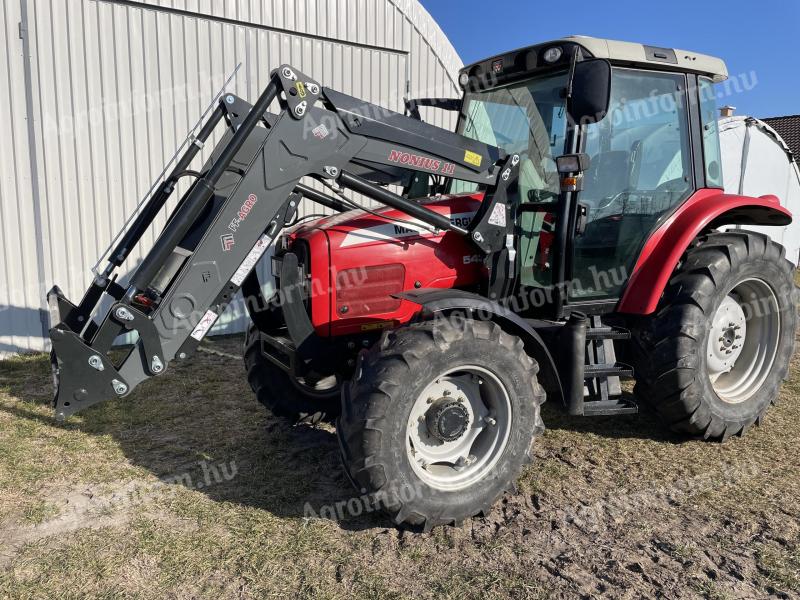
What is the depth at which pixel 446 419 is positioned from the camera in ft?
10.0

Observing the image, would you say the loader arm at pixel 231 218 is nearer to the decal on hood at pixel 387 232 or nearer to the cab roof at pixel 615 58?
the decal on hood at pixel 387 232

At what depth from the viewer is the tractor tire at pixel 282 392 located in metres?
4.14

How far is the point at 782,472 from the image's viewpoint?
3633mm

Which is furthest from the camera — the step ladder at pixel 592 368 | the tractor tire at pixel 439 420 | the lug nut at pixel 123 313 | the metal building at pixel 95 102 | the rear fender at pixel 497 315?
the metal building at pixel 95 102

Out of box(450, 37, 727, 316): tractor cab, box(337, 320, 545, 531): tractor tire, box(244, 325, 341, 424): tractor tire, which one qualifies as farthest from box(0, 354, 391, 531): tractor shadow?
box(450, 37, 727, 316): tractor cab

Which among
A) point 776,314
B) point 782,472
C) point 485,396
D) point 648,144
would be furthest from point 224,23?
point 782,472

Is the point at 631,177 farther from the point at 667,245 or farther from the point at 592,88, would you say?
the point at 592,88

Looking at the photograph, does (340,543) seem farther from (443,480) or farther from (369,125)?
(369,125)

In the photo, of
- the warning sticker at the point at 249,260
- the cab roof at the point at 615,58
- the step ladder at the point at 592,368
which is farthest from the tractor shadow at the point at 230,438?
the cab roof at the point at 615,58

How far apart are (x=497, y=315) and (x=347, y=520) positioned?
50.2 inches

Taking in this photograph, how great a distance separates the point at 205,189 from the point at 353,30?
562 cm

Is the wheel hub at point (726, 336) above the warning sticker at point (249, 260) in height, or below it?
below

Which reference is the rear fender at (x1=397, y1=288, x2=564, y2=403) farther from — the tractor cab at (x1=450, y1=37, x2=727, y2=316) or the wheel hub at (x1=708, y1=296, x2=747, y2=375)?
the wheel hub at (x1=708, y1=296, x2=747, y2=375)

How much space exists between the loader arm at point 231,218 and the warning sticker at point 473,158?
8.0 inches
